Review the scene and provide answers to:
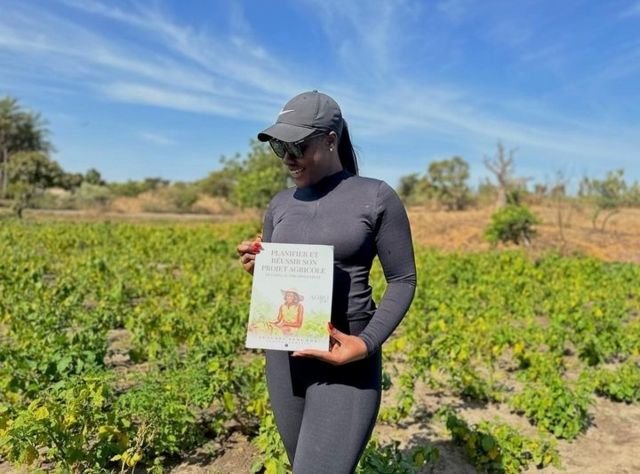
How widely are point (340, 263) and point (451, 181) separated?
43957 millimetres

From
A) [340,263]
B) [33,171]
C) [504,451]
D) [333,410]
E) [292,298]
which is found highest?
[33,171]

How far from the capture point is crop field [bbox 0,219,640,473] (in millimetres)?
3078

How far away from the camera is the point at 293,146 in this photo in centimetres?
170

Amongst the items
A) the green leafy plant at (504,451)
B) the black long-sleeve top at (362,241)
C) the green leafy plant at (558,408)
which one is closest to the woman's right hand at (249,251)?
the black long-sleeve top at (362,241)

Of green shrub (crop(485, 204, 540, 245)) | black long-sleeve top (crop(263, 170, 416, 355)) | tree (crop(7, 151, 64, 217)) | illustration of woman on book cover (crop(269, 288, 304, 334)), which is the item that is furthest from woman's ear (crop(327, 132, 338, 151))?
tree (crop(7, 151, 64, 217))

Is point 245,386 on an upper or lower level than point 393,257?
lower

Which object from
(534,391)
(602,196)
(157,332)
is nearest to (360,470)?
(534,391)

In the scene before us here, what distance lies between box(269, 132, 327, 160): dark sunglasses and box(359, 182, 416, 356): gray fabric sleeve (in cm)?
27

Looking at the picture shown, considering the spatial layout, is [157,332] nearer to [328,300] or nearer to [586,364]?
[328,300]

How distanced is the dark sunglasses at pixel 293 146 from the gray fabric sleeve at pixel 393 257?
0.88 ft

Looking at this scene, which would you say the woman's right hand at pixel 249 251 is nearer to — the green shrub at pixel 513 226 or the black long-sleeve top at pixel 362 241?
the black long-sleeve top at pixel 362 241

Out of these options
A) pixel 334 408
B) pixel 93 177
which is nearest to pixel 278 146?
pixel 334 408

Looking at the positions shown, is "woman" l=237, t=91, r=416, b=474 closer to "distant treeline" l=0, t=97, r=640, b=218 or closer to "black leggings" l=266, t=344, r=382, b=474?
"black leggings" l=266, t=344, r=382, b=474

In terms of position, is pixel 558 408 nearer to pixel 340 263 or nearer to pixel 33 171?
pixel 340 263
